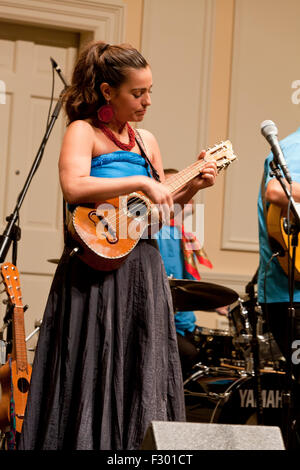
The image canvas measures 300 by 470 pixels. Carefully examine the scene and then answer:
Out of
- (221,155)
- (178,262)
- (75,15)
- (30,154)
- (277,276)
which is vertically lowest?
(178,262)

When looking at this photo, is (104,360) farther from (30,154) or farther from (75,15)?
(75,15)

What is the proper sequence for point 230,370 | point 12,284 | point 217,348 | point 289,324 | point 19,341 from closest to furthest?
1. point 289,324
2. point 19,341
3. point 12,284
4. point 230,370
5. point 217,348

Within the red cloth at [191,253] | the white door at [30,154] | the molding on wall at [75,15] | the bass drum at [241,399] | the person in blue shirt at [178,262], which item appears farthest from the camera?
the white door at [30,154]

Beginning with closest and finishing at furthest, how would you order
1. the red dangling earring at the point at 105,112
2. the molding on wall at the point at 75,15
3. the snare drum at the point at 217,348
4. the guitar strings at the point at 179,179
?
the guitar strings at the point at 179,179 < the red dangling earring at the point at 105,112 < the snare drum at the point at 217,348 < the molding on wall at the point at 75,15

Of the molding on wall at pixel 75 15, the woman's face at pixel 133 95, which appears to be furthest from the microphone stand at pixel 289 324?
the molding on wall at pixel 75 15

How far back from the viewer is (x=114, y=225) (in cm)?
214

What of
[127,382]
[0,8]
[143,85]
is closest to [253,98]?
[0,8]

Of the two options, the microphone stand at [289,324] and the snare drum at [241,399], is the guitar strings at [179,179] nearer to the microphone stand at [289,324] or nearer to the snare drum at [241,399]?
the microphone stand at [289,324]

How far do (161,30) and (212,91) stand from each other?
0.60 m

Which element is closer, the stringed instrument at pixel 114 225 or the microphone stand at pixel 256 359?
the stringed instrument at pixel 114 225

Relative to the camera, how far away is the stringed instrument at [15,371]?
2.87 meters

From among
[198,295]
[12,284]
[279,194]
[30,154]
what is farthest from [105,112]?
[30,154]

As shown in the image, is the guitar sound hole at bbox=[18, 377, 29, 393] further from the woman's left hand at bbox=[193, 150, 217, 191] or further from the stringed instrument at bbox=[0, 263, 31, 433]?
the woman's left hand at bbox=[193, 150, 217, 191]

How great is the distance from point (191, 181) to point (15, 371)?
1289 millimetres
